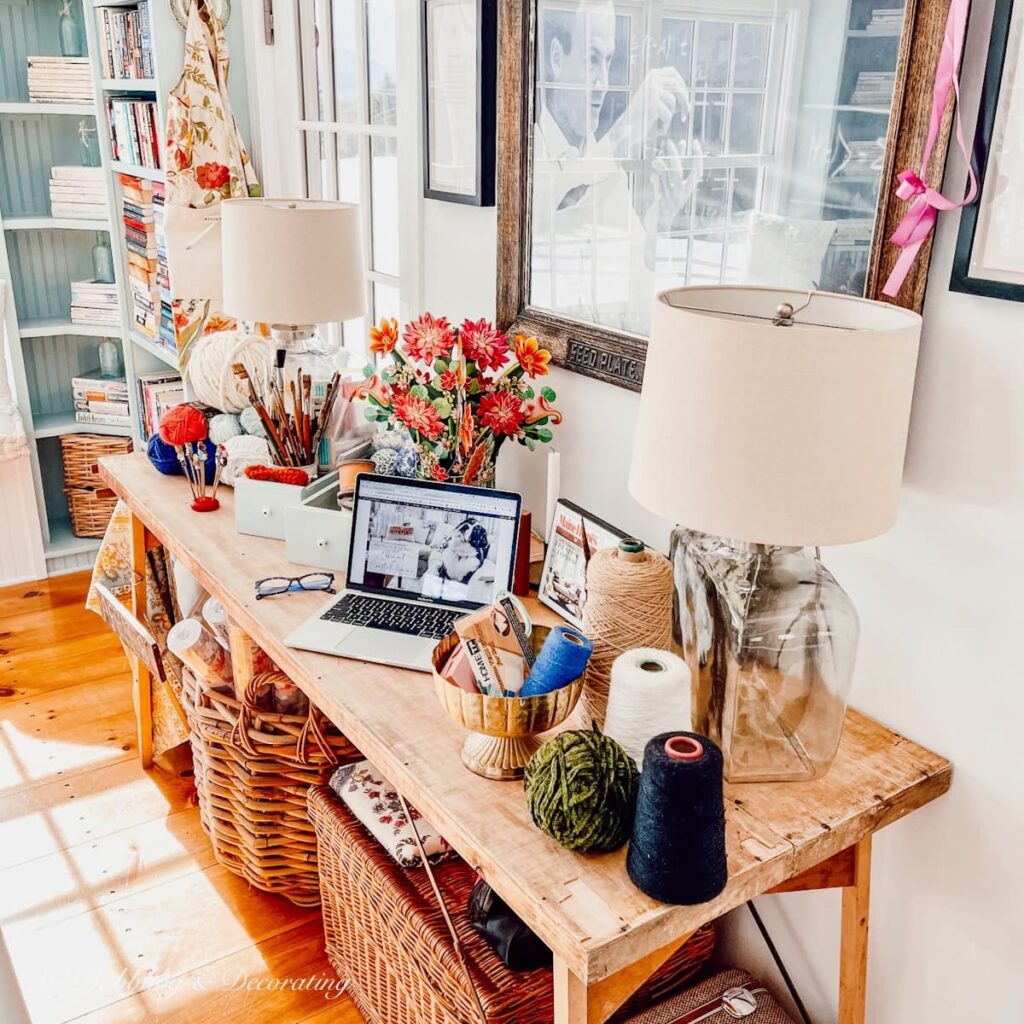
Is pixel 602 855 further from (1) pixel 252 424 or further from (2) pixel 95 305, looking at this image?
(2) pixel 95 305

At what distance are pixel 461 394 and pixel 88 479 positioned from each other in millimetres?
2321

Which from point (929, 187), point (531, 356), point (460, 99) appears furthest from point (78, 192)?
point (929, 187)

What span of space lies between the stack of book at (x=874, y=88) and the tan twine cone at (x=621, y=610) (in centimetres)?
59

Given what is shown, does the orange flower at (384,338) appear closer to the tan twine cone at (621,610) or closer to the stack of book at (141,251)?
the tan twine cone at (621,610)

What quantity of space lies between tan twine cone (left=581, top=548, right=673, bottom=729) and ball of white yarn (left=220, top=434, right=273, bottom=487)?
39.4 inches

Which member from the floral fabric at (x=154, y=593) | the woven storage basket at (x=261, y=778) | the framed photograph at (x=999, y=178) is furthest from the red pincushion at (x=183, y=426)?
the framed photograph at (x=999, y=178)

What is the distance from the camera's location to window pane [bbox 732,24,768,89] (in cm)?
125

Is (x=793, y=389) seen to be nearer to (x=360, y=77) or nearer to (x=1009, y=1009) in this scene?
(x=1009, y=1009)

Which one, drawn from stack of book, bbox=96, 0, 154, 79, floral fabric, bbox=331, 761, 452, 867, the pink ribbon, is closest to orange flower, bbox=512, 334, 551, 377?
the pink ribbon

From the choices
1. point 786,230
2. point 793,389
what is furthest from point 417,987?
point 786,230

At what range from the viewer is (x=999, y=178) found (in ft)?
3.38

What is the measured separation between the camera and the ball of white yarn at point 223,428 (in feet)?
7.16

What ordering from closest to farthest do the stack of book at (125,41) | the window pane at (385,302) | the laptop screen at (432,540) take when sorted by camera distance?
the laptop screen at (432,540)
the window pane at (385,302)
the stack of book at (125,41)

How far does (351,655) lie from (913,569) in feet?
2.58
